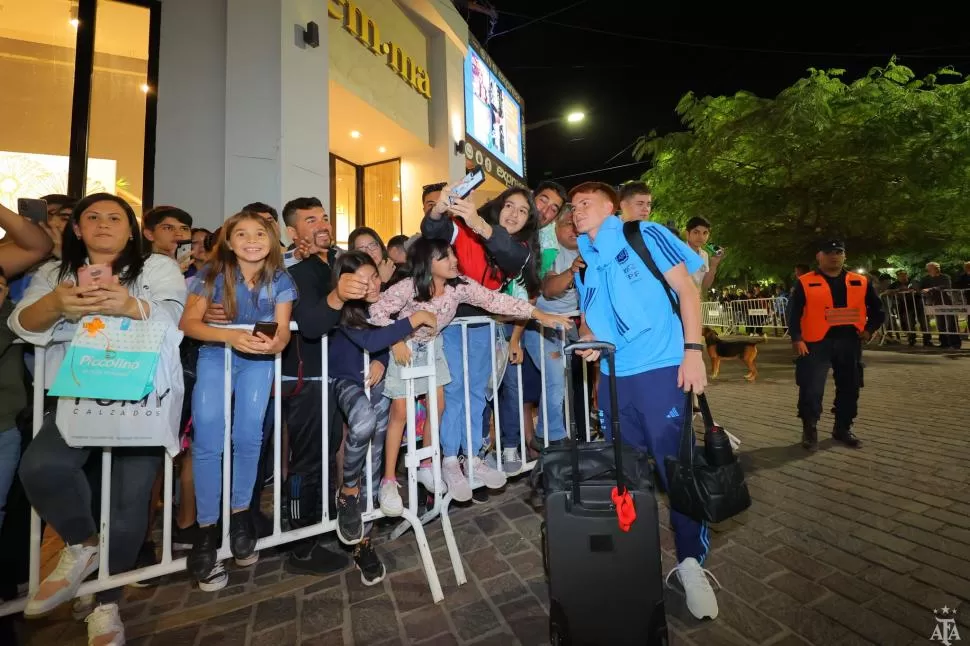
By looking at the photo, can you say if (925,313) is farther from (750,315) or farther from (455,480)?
(455,480)

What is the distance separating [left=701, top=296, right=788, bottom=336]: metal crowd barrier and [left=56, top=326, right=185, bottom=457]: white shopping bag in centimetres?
1667

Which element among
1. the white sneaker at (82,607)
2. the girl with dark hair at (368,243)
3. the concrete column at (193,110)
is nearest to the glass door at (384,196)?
the concrete column at (193,110)

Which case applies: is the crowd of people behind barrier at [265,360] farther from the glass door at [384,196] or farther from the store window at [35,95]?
the glass door at [384,196]

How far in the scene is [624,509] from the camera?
1776 mm

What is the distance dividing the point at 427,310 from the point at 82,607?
2.64 m

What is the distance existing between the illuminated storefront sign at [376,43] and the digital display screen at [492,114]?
171 centimetres

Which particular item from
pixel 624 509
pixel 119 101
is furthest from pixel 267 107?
pixel 624 509

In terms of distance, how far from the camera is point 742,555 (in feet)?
8.79

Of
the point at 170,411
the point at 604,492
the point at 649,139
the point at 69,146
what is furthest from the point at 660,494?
the point at 649,139

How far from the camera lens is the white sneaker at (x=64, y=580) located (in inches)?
77.2

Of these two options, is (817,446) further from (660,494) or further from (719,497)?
(719,497)

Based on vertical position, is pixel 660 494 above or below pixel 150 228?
below

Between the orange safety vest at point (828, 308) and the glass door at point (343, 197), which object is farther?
the glass door at point (343, 197)

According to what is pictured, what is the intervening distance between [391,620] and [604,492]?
1388mm
